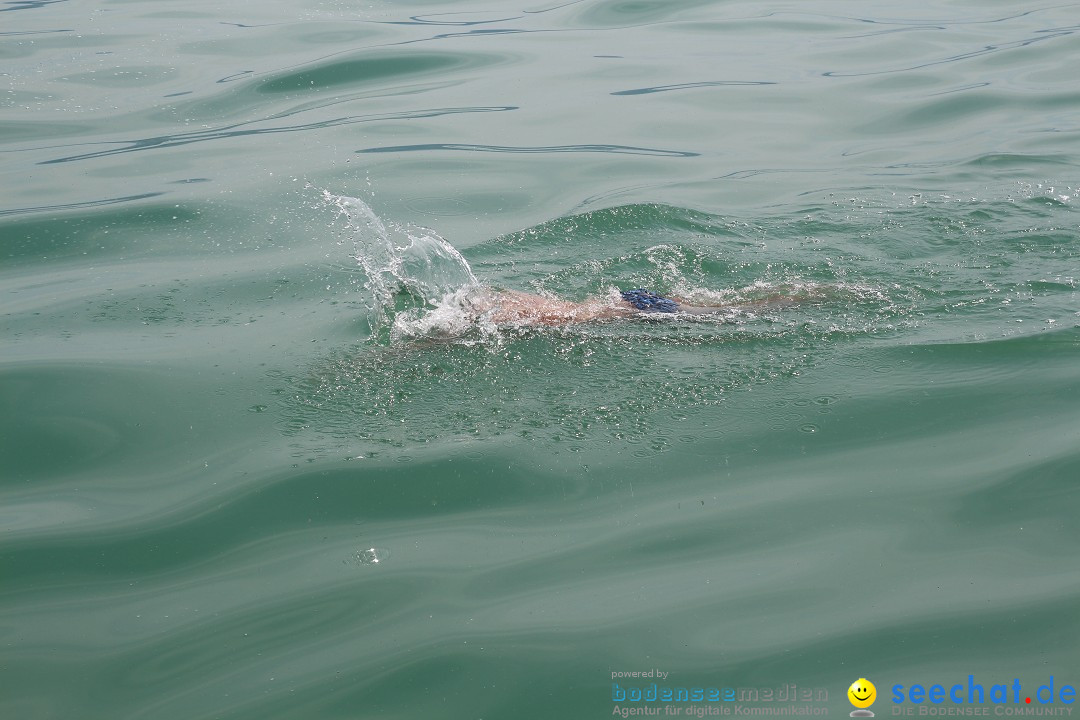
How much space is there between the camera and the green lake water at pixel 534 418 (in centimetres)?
349

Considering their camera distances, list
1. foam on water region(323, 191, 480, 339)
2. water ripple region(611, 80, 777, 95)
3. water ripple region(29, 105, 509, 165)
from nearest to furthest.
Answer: foam on water region(323, 191, 480, 339)
water ripple region(29, 105, 509, 165)
water ripple region(611, 80, 777, 95)

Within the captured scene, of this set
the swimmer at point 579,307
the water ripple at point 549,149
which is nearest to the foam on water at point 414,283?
the swimmer at point 579,307

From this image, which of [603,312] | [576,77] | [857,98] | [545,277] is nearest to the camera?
[603,312]

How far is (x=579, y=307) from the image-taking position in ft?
19.4

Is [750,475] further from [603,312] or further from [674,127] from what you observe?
[674,127]

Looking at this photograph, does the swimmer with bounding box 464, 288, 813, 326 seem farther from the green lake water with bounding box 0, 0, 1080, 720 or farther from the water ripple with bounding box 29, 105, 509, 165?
the water ripple with bounding box 29, 105, 509, 165

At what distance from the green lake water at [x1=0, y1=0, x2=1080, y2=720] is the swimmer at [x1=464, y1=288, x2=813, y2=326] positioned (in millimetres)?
109

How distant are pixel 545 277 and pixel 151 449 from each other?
9.40ft

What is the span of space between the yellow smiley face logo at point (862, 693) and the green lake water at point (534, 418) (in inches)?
1.3

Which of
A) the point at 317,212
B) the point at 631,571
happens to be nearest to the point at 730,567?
the point at 631,571

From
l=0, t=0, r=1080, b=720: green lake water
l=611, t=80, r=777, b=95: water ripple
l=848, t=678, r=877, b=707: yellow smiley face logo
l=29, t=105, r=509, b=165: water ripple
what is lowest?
l=848, t=678, r=877, b=707: yellow smiley face logo

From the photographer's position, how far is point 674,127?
9.97 m

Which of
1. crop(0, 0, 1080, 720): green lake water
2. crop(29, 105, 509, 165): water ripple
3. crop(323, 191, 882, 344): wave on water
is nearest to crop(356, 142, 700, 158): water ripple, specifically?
crop(0, 0, 1080, 720): green lake water

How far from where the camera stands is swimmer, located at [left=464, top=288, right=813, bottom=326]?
18.9ft
